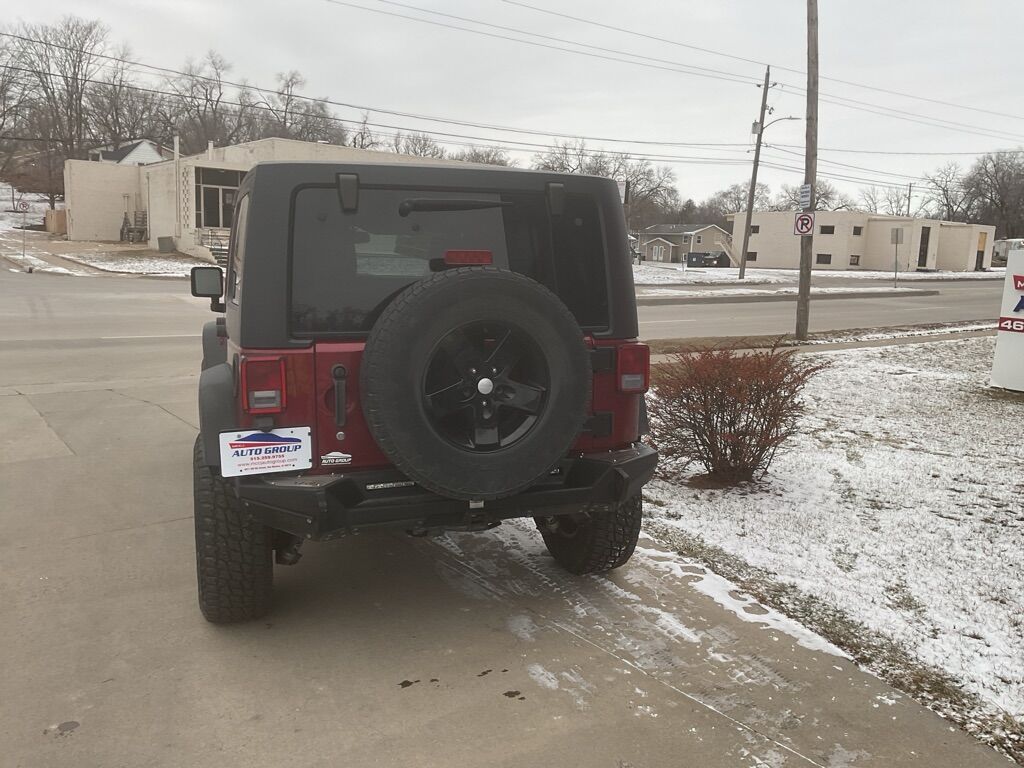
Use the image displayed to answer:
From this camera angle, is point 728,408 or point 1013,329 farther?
point 1013,329

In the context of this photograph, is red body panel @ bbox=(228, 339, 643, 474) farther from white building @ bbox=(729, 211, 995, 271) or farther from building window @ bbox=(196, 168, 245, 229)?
white building @ bbox=(729, 211, 995, 271)

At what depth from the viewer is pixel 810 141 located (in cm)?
1591

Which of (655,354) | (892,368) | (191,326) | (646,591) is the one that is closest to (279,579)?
(646,591)

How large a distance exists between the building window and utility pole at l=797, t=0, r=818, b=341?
99.3 feet

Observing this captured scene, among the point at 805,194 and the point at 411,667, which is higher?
the point at 805,194

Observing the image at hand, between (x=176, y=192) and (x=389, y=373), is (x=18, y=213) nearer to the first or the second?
(x=176, y=192)

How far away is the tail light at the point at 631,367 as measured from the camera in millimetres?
3550

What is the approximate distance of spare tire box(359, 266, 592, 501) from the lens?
2.94 meters

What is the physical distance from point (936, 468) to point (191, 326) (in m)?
13.7

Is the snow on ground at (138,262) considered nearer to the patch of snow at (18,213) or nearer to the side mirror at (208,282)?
the side mirror at (208,282)

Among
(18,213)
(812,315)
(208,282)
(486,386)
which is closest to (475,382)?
(486,386)

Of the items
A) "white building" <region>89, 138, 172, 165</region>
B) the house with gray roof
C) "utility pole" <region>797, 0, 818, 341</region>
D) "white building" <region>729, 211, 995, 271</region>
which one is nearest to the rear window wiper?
"utility pole" <region>797, 0, 818, 341</region>

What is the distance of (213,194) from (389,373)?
4046 centimetres

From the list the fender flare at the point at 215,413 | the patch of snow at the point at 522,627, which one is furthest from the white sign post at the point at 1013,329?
the fender flare at the point at 215,413
